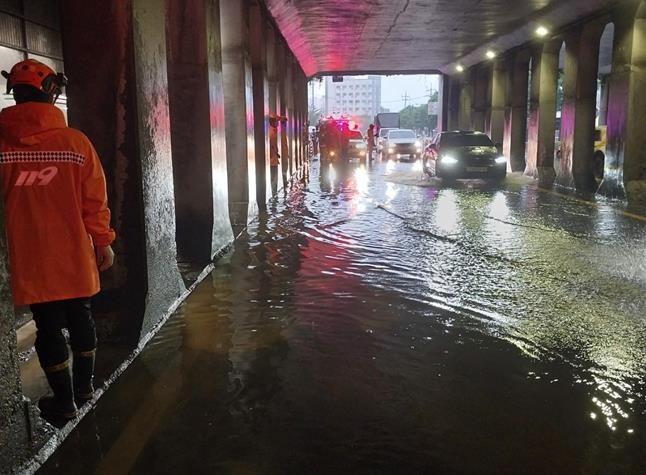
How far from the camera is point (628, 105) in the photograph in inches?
590

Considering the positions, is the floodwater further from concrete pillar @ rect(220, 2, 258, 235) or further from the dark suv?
the dark suv

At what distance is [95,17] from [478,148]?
1760 centimetres

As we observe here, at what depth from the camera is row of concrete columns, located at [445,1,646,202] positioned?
15055mm

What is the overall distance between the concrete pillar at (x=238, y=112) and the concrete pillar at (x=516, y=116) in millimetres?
15860

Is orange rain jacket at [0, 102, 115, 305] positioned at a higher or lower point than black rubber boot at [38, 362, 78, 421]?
higher

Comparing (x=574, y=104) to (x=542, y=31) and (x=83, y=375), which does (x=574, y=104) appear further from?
(x=83, y=375)

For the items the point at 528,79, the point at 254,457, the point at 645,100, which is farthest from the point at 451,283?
the point at 528,79

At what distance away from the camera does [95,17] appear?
16.1 feet

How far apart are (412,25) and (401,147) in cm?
1919

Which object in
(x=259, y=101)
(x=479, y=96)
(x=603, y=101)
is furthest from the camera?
(x=603, y=101)

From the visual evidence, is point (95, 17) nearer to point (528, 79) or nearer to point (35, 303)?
point (35, 303)

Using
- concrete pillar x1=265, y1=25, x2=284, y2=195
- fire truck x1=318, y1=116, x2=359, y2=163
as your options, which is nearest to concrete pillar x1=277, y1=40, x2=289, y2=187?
concrete pillar x1=265, y1=25, x2=284, y2=195

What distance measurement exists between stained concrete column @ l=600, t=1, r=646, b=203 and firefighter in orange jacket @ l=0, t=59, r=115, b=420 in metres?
14.1

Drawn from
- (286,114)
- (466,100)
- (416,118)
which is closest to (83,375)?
(286,114)
